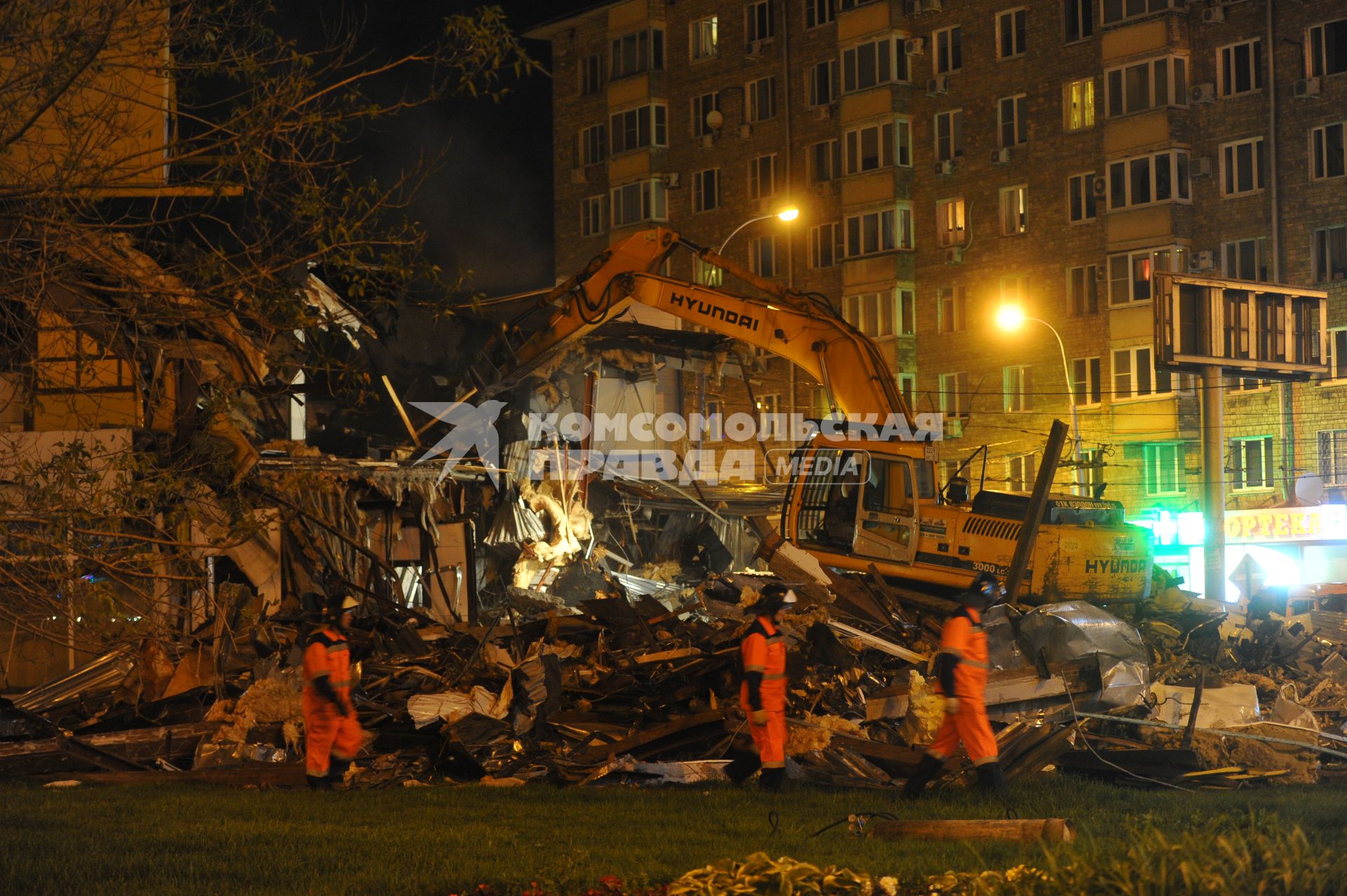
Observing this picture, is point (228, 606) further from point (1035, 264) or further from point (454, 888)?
point (1035, 264)

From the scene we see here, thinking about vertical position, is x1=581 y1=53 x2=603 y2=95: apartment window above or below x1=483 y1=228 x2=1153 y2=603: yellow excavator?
above

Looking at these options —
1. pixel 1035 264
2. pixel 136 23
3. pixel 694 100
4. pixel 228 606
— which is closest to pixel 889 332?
pixel 1035 264

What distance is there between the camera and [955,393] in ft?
157

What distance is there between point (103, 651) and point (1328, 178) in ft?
119

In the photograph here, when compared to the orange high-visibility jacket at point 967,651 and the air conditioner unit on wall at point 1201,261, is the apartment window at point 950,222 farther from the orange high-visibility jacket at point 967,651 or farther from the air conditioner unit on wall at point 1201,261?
the orange high-visibility jacket at point 967,651

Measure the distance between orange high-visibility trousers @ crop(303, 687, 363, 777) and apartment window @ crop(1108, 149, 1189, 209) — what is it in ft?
121

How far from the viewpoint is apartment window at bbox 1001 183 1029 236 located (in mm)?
46469

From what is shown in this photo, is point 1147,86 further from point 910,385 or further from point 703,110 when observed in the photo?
point 703,110

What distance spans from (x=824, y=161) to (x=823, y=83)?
2.76 meters

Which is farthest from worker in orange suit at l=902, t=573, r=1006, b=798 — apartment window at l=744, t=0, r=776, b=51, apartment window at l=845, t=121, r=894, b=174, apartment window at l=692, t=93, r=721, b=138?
apartment window at l=692, t=93, r=721, b=138

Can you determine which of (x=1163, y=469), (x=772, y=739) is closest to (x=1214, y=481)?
(x=1163, y=469)

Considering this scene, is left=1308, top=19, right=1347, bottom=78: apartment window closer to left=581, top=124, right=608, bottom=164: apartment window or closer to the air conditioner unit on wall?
the air conditioner unit on wall

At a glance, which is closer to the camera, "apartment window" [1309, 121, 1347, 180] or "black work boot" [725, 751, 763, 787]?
"black work boot" [725, 751, 763, 787]

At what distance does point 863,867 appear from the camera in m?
8.20
